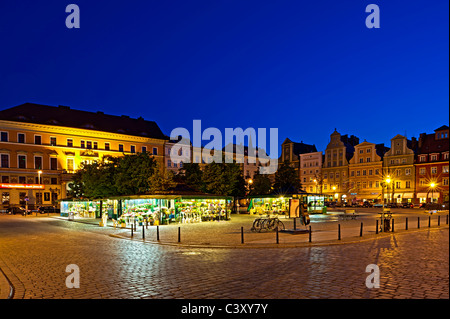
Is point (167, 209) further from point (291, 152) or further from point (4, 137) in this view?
point (291, 152)

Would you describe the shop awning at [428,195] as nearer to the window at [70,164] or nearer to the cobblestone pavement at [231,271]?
the cobblestone pavement at [231,271]

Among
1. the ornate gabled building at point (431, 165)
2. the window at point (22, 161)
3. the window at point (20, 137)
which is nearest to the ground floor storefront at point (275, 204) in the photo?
the ornate gabled building at point (431, 165)

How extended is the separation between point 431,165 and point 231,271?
70.1 m

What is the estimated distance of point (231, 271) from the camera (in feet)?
36.0

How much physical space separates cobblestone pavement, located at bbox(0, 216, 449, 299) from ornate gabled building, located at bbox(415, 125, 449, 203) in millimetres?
57595

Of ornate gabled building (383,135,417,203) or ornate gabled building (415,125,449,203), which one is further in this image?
ornate gabled building (383,135,417,203)

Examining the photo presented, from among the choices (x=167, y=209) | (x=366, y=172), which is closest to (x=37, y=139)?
(x=167, y=209)

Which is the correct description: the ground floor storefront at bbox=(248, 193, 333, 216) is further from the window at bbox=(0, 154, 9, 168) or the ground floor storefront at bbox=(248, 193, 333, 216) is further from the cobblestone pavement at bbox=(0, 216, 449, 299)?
the window at bbox=(0, 154, 9, 168)

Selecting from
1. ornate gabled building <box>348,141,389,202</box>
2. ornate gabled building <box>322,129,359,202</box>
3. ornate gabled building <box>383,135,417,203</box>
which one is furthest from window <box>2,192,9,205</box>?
ornate gabled building <box>383,135,417,203</box>

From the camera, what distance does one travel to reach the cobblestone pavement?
8.41m

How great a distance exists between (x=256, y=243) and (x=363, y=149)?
69.1 m

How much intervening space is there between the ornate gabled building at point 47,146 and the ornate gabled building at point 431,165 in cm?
6031

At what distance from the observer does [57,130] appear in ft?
235
